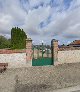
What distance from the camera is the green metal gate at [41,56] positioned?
16750mm

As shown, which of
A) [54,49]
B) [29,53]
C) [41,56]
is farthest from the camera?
[54,49]

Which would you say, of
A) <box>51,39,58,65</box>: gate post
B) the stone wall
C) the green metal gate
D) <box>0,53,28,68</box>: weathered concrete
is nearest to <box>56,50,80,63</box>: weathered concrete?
the stone wall

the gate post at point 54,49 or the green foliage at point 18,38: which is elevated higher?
the green foliage at point 18,38

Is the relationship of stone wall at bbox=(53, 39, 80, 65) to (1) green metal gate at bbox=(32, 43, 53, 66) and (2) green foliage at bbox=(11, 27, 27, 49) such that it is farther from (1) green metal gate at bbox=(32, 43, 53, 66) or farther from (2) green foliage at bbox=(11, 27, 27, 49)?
Result: (2) green foliage at bbox=(11, 27, 27, 49)

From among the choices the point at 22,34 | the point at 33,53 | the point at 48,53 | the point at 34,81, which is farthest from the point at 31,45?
the point at 22,34

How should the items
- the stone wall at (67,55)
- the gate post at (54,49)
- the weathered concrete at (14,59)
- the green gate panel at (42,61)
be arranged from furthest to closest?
the stone wall at (67,55), the gate post at (54,49), the green gate panel at (42,61), the weathered concrete at (14,59)

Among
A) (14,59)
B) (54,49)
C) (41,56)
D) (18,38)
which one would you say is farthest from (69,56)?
(18,38)

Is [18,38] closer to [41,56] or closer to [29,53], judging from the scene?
[41,56]

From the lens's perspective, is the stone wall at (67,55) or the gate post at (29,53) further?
the stone wall at (67,55)

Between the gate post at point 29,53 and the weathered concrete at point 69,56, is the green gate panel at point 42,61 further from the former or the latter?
the weathered concrete at point 69,56

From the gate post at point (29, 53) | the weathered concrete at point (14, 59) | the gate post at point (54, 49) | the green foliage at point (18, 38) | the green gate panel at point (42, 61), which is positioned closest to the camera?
the weathered concrete at point (14, 59)

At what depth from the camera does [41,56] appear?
17.1 m

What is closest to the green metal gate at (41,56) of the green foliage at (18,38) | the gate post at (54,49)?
the gate post at (54,49)

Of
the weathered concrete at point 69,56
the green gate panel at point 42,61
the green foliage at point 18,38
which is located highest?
the green foliage at point 18,38
